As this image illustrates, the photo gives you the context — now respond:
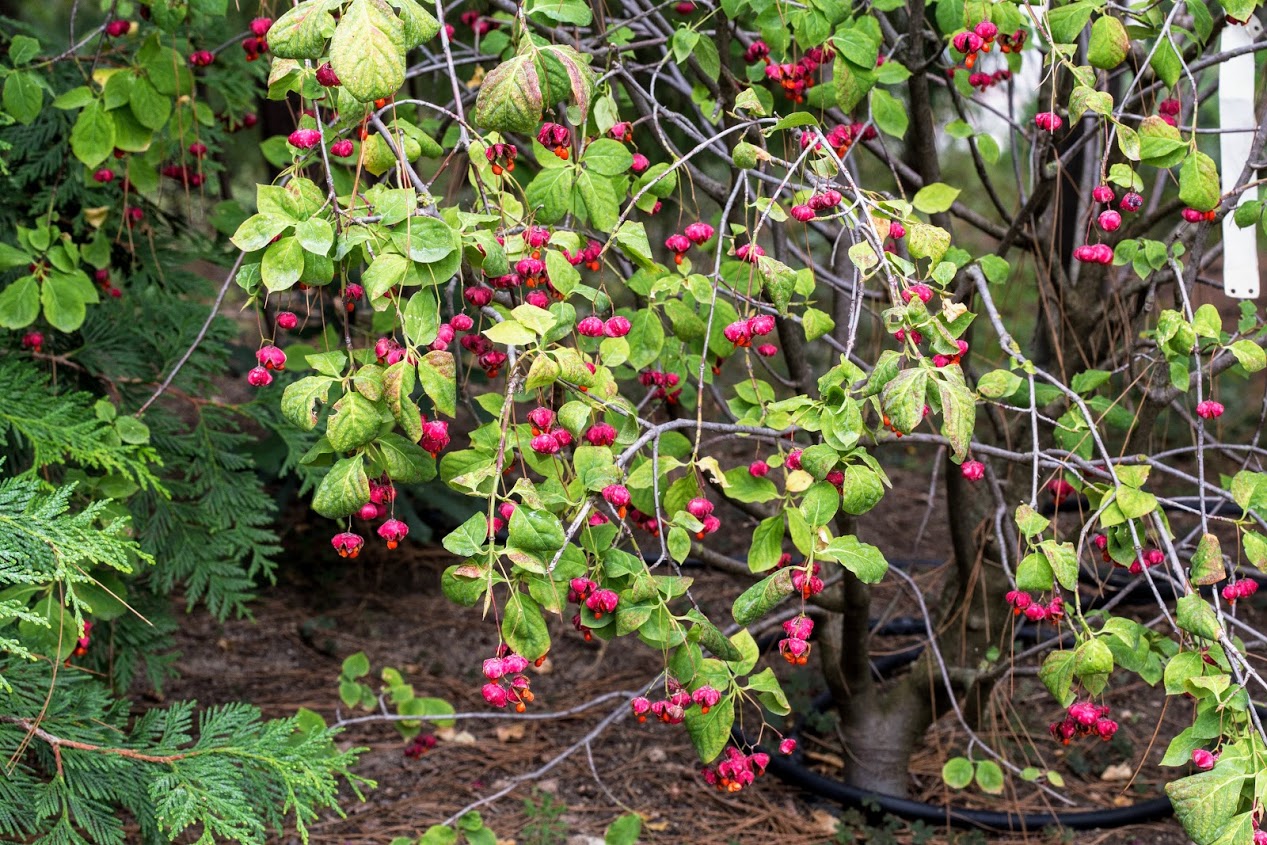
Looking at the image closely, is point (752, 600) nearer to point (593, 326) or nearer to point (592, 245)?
point (593, 326)

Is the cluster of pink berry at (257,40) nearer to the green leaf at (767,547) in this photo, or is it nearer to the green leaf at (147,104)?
the green leaf at (147,104)

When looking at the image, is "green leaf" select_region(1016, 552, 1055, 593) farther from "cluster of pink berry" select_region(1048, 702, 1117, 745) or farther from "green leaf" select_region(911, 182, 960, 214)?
"green leaf" select_region(911, 182, 960, 214)

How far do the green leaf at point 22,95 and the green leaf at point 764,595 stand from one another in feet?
4.80

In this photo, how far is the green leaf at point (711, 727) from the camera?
1.50m

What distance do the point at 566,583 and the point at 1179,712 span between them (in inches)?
88.8

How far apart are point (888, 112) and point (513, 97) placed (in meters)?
0.93

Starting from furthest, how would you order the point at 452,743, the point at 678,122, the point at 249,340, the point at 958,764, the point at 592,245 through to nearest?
the point at 249,340 < the point at 452,743 < the point at 958,764 < the point at 678,122 < the point at 592,245

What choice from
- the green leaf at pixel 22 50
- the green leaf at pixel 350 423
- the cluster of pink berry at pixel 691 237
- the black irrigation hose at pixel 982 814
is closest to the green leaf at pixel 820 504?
the cluster of pink berry at pixel 691 237

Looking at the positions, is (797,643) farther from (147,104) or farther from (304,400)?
(147,104)

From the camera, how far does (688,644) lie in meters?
1.48

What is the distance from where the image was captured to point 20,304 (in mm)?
1995

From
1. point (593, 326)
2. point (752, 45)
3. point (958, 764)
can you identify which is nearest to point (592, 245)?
point (593, 326)

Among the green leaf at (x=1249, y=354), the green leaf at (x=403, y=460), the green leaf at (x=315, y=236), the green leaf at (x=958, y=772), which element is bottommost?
the green leaf at (x=958, y=772)

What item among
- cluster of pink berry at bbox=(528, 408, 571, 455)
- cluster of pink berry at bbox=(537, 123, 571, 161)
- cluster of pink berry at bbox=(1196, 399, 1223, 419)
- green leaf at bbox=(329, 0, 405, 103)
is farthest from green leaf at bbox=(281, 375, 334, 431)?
cluster of pink berry at bbox=(1196, 399, 1223, 419)
